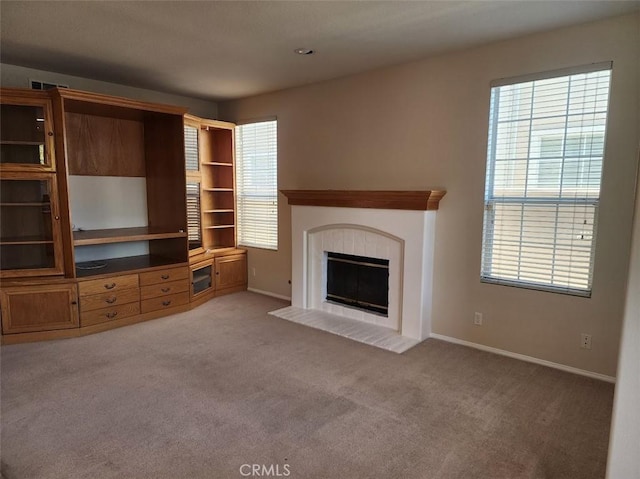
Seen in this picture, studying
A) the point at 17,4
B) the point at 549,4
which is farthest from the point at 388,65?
the point at 17,4

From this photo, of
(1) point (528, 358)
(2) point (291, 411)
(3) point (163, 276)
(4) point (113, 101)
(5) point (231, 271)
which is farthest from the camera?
(5) point (231, 271)

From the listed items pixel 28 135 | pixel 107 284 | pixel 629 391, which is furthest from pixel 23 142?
pixel 629 391

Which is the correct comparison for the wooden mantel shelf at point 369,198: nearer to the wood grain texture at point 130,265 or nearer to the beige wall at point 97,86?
the wood grain texture at point 130,265

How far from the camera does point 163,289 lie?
443cm

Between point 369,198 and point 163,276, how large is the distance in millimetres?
2425

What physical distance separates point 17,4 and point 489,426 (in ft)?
13.3

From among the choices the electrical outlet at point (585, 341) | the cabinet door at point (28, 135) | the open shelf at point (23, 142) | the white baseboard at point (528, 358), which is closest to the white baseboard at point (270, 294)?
the white baseboard at point (528, 358)

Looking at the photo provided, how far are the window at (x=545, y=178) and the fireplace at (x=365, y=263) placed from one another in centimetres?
61

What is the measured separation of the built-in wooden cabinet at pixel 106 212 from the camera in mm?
3688

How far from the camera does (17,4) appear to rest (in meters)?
2.62

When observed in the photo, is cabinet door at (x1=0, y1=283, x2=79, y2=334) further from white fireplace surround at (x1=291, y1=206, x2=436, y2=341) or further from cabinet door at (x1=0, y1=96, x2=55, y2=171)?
white fireplace surround at (x1=291, y1=206, x2=436, y2=341)

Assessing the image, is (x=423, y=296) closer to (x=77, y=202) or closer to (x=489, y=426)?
(x=489, y=426)

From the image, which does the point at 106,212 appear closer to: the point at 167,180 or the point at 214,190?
the point at 167,180

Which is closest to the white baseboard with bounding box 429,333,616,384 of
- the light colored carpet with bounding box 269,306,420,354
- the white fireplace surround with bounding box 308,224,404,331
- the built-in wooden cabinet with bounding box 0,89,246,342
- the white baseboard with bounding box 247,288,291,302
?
the light colored carpet with bounding box 269,306,420,354
